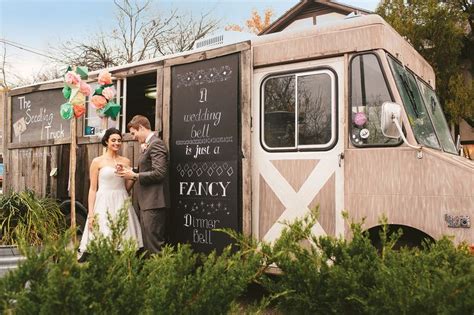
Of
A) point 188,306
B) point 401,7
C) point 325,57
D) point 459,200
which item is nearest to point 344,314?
point 188,306

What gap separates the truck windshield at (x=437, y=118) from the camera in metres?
5.17

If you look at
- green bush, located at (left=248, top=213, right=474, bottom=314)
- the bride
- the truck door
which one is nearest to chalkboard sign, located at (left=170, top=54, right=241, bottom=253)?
the truck door

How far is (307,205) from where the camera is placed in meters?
4.79

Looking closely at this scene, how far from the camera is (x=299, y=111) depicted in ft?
16.1

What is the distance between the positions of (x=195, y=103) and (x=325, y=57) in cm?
166

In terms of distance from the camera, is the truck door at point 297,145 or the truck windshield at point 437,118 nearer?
the truck door at point 297,145

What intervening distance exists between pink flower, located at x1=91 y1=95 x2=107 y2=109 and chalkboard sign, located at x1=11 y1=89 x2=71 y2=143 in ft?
4.89

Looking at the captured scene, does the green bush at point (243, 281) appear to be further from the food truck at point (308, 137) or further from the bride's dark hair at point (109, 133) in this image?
the bride's dark hair at point (109, 133)

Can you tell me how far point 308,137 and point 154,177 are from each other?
1722mm

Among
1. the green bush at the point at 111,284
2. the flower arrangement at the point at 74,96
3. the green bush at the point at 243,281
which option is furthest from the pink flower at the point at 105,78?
the green bush at the point at 111,284

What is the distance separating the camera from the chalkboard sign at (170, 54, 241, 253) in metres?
5.25

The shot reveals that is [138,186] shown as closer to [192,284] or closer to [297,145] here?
[297,145]

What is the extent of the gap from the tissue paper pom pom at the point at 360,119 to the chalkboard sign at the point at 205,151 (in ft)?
4.34

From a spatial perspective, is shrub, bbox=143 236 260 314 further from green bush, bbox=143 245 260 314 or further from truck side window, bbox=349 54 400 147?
truck side window, bbox=349 54 400 147
